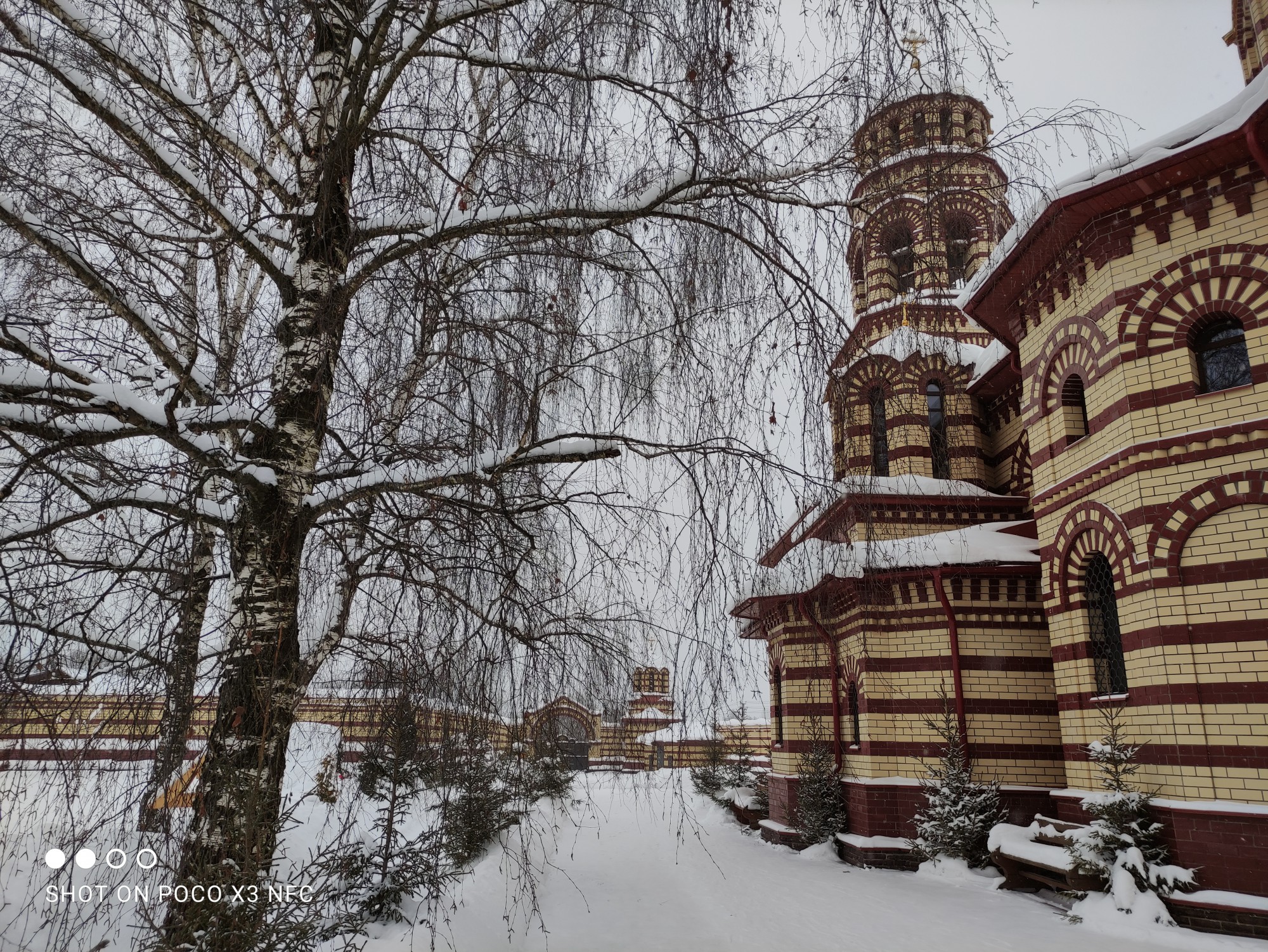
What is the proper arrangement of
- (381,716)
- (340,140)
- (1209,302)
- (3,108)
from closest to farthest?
1. (340,140)
2. (3,108)
3. (381,716)
4. (1209,302)

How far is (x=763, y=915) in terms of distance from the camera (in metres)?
9.48

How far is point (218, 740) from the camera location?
11.3ft

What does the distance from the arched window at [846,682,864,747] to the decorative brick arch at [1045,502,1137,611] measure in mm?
4586

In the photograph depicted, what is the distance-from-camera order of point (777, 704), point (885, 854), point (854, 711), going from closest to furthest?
point (885, 854) < point (854, 711) < point (777, 704)

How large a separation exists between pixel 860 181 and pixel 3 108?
391 centimetres

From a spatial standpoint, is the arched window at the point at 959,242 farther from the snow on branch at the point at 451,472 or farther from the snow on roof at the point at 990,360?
the snow on roof at the point at 990,360

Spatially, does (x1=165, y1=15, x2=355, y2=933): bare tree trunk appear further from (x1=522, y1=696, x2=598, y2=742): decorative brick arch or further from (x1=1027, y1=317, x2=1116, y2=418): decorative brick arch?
(x1=1027, y1=317, x2=1116, y2=418): decorative brick arch

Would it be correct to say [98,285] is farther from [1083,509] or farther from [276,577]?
[1083,509]

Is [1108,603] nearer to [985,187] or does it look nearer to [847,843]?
[847,843]

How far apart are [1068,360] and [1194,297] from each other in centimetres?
185

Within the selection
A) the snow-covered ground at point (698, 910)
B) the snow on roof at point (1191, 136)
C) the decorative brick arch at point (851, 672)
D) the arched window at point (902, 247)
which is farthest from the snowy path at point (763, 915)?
the snow on roof at point (1191, 136)

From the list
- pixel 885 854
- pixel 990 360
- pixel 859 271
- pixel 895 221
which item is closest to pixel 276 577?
pixel 895 221

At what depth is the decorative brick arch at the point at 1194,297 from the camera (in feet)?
27.9

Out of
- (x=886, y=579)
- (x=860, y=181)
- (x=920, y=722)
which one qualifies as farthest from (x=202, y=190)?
(x=920, y=722)
